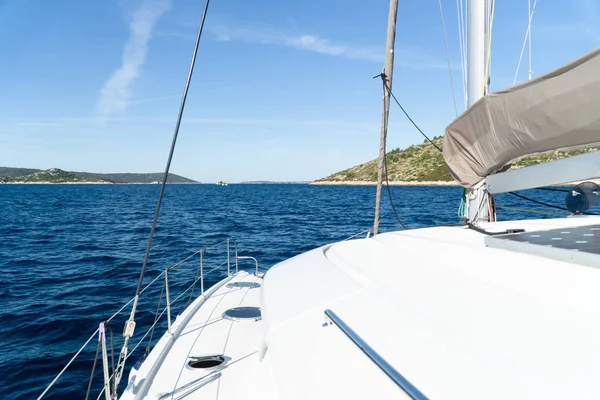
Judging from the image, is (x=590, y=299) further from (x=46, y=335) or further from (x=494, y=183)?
(x=46, y=335)

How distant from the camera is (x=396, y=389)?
5.32ft

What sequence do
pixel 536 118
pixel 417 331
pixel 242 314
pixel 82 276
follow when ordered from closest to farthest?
pixel 417 331 < pixel 536 118 < pixel 242 314 < pixel 82 276

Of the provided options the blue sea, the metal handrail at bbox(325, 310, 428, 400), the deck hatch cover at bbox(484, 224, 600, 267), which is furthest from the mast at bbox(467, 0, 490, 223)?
the blue sea

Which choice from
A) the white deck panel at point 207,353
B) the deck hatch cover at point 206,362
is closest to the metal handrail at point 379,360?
the white deck panel at point 207,353

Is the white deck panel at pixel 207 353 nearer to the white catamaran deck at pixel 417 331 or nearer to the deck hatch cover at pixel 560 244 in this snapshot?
the white catamaran deck at pixel 417 331

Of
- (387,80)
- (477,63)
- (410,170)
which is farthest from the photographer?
(410,170)

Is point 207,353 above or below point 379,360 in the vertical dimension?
below

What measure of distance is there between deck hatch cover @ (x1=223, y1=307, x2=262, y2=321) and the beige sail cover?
2.82 meters

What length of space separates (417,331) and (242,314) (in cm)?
284

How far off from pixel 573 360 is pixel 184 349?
3176 millimetres

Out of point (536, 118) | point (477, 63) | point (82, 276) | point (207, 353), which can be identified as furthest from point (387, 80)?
point (82, 276)

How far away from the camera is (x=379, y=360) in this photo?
1784 mm

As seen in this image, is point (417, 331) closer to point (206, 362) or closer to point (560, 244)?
point (560, 244)

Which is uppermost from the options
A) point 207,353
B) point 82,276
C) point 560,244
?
point 560,244
